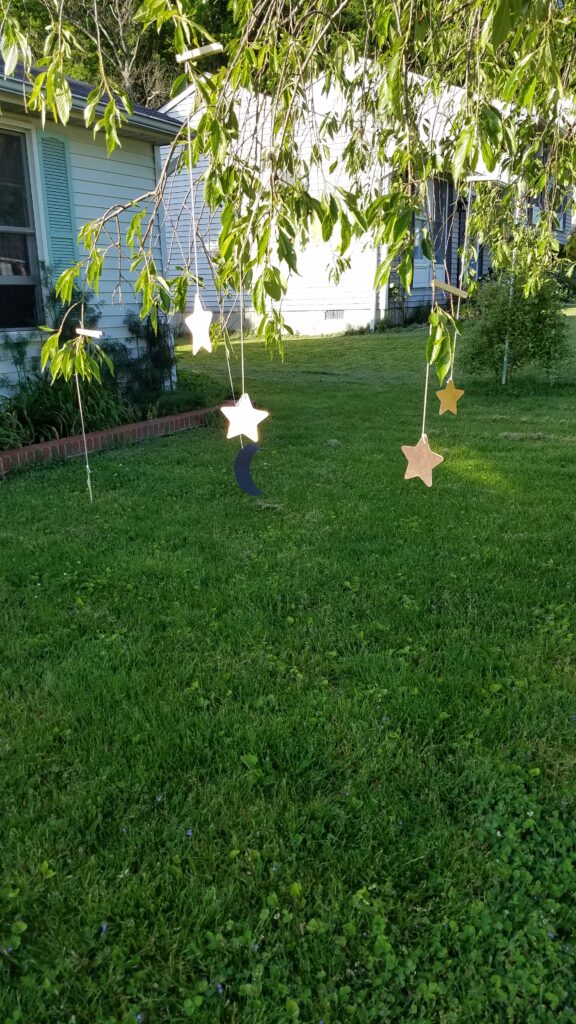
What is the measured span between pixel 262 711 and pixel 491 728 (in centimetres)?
85

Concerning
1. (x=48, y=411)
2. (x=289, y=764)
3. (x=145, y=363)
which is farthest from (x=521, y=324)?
(x=289, y=764)

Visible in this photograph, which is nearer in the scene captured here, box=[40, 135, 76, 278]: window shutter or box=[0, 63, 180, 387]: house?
box=[0, 63, 180, 387]: house

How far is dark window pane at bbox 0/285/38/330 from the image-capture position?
7.02 meters

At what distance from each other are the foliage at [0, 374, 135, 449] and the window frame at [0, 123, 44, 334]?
0.63 metres

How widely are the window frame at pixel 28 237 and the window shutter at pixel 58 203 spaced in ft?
0.42

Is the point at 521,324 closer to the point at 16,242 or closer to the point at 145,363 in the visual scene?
the point at 145,363

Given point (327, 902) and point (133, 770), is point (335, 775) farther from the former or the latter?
point (133, 770)

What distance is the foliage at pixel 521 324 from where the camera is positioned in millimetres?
9711

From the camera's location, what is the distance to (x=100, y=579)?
3859mm

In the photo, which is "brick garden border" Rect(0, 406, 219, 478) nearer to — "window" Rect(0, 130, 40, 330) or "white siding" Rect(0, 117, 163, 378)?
"white siding" Rect(0, 117, 163, 378)

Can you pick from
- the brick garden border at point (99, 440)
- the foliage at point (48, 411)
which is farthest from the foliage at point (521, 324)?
the foliage at point (48, 411)

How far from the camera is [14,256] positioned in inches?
279

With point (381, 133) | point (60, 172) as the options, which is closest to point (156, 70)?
point (60, 172)

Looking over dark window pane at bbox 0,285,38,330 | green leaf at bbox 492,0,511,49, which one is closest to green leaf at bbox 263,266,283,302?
green leaf at bbox 492,0,511,49
